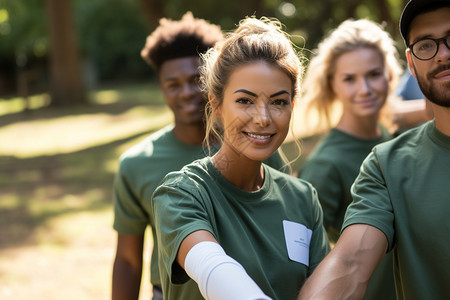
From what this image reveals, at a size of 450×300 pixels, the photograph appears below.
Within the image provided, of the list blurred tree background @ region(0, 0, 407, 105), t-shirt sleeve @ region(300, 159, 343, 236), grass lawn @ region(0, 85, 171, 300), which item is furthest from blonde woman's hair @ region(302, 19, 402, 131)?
blurred tree background @ region(0, 0, 407, 105)

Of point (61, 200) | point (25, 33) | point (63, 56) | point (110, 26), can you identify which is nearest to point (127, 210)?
point (61, 200)

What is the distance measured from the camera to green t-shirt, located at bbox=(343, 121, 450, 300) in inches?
90.5

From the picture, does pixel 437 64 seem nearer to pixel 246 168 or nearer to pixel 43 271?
pixel 246 168

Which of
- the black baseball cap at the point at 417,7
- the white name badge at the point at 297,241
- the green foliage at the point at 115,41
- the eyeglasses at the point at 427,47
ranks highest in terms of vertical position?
the black baseball cap at the point at 417,7

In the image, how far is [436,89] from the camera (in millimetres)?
2410

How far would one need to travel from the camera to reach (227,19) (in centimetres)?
2608

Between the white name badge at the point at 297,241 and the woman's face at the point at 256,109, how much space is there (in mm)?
316

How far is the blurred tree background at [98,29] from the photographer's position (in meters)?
17.4

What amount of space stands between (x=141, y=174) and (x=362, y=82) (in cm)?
151

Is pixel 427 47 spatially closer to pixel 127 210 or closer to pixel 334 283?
pixel 334 283

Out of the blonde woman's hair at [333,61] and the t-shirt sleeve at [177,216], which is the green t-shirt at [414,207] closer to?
the t-shirt sleeve at [177,216]

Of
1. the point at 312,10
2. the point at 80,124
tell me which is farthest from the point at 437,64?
the point at 312,10

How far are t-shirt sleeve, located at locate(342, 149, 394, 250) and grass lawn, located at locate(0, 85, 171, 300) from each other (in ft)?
12.9

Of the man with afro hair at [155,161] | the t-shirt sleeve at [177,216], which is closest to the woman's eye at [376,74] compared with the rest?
the man with afro hair at [155,161]
